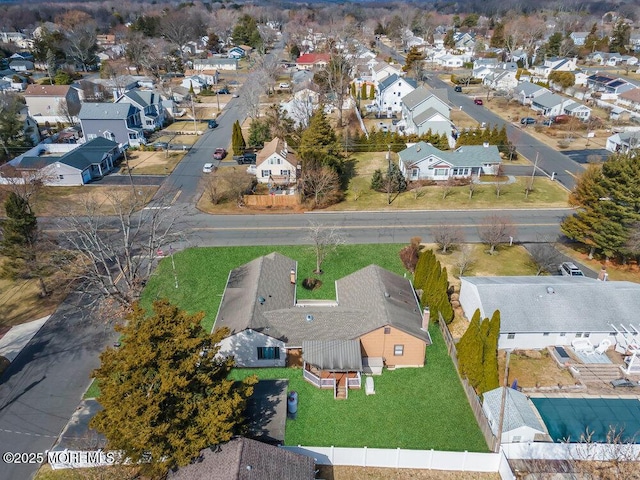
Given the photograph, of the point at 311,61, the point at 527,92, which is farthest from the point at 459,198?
the point at 311,61

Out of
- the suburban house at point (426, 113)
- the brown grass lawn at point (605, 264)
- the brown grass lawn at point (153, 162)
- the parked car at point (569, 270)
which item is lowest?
the brown grass lawn at point (605, 264)

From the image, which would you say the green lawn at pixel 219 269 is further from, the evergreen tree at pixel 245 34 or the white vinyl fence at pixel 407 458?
the evergreen tree at pixel 245 34

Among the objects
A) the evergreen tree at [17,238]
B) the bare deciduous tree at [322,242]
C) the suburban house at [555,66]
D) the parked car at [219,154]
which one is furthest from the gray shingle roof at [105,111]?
the suburban house at [555,66]

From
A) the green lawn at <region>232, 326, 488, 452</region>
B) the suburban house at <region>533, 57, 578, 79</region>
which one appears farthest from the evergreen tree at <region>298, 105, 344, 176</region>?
the suburban house at <region>533, 57, 578, 79</region>

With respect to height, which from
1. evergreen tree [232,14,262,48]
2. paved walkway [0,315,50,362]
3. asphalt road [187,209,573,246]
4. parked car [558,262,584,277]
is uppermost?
evergreen tree [232,14,262,48]

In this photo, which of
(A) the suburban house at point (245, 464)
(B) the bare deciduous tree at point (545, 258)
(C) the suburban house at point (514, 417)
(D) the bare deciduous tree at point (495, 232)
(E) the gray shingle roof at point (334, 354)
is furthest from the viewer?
(D) the bare deciduous tree at point (495, 232)

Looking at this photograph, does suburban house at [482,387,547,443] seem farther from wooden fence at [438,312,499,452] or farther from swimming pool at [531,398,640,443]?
swimming pool at [531,398,640,443]

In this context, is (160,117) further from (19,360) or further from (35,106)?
(19,360)
